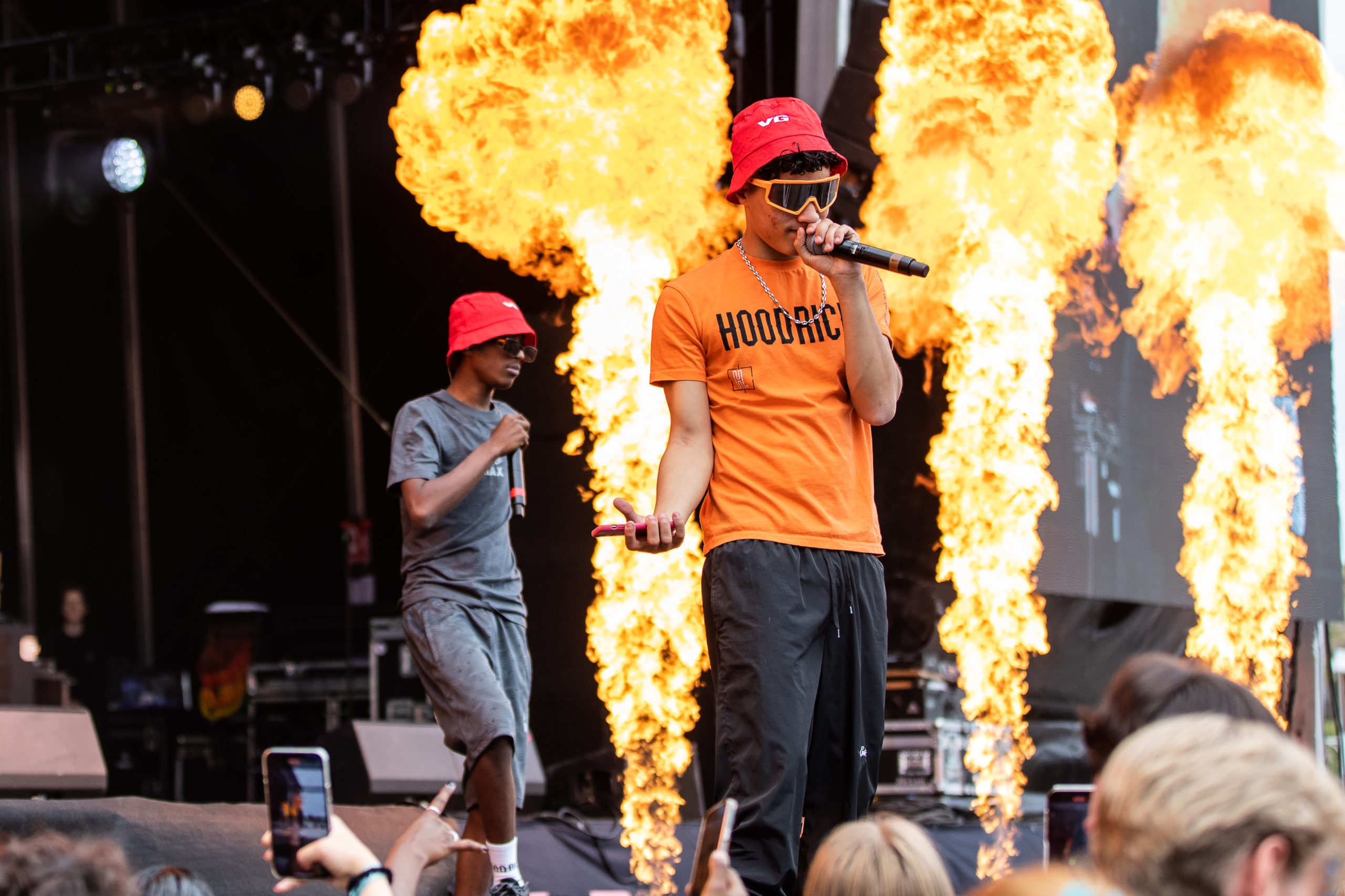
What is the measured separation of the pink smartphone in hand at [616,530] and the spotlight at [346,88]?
5894 millimetres

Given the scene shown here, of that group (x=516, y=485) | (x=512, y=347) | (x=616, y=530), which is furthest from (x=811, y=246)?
(x=516, y=485)

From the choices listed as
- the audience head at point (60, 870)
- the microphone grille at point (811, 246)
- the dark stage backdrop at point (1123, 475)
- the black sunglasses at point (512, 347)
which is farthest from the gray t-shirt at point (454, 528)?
the dark stage backdrop at point (1123, 475)

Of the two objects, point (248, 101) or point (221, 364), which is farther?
point (221, 364)

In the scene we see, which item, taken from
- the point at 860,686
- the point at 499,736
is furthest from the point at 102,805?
the point at 860,686

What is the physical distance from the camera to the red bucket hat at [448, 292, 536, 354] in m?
3.75

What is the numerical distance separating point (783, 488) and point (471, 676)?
1.26 metres

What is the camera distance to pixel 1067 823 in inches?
75.3

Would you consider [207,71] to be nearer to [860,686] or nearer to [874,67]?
[874,67]

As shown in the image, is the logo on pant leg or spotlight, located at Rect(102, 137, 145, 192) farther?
spotlight, located at Rect(102, 137, 145, 192)

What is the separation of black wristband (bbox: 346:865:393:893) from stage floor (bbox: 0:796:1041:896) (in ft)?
5.67

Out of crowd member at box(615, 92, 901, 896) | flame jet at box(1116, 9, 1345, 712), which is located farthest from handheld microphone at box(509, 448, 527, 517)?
flame jet at box(1116, 9, 1345, 712)

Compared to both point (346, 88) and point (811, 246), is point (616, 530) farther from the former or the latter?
point (346, 88)

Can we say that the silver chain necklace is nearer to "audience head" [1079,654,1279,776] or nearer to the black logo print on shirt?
the black logo print on shirt

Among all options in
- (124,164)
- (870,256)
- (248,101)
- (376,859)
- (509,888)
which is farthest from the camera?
(124,164)
